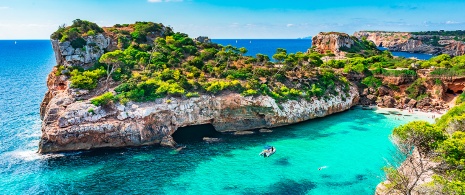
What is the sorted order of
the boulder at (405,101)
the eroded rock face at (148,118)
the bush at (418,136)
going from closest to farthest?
the bush at (418,136)
the eroded rock face at (148,118)
the boulder at (405,101)

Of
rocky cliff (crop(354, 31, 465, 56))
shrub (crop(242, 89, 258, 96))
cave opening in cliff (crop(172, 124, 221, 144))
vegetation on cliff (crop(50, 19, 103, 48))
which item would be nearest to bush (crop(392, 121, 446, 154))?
cave opening in cliff (crop(172, 124, 221, 144))

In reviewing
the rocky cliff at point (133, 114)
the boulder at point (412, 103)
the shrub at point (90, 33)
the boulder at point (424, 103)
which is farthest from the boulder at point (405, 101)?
the shrub at point (90, 33)

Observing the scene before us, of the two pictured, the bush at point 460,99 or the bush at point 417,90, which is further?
the bush at point 417,90

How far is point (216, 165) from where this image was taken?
118 feet

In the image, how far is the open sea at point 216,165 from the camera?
3098 cm

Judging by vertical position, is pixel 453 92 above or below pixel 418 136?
below

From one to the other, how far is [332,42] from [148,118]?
8673 cm

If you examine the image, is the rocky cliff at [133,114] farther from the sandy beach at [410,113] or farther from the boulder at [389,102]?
the boulder at [389,102]

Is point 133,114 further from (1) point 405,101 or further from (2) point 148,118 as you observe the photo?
(1) point 405,101

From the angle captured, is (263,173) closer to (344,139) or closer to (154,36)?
(344,139)

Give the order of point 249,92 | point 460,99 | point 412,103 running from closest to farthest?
point 249,92, point 460,99, point 412,103

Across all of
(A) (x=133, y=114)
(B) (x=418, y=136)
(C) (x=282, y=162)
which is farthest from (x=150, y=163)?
(B) (x=418, y=136)

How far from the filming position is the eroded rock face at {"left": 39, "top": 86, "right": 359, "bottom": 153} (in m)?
39.3

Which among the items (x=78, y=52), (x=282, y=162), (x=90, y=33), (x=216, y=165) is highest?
(x=90, y=33)
